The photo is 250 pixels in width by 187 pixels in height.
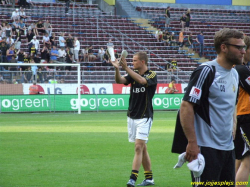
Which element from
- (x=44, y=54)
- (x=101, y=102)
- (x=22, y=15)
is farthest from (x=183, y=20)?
(x=101, y=102)

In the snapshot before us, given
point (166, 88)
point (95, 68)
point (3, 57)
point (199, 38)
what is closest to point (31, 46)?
point (3, 57)

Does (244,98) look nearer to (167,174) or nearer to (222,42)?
(222,42)

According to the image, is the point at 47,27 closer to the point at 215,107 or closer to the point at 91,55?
the point at 91,55

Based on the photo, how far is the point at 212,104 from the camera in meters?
5.09

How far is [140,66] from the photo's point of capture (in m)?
8.69

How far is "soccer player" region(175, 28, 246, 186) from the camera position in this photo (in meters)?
5.01

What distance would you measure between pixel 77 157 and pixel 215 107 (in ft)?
22.9

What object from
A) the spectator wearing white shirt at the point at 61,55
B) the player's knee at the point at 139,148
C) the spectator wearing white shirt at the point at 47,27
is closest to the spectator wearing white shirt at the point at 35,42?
the spectator wearing white shirt at the point at 61,55

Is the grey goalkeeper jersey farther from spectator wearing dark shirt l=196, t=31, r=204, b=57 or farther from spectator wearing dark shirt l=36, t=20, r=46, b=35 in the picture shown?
spectator wearing dark shirt l=196, t=31, r=204, b=57

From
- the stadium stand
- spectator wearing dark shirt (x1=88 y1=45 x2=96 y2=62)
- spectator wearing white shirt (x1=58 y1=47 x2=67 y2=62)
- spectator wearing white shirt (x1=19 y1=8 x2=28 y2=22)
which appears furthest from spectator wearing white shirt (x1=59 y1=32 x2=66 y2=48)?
spectator wearing white shirt (x1=19 y1=8 x2=28 y2=22)

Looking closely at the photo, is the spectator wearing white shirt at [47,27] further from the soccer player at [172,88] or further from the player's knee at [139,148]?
the player's knee at [139,148]

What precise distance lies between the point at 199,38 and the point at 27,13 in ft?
45.0

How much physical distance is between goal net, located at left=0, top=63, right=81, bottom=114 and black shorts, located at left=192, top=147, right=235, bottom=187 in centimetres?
2275

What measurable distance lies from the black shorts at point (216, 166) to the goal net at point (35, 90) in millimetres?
22748
